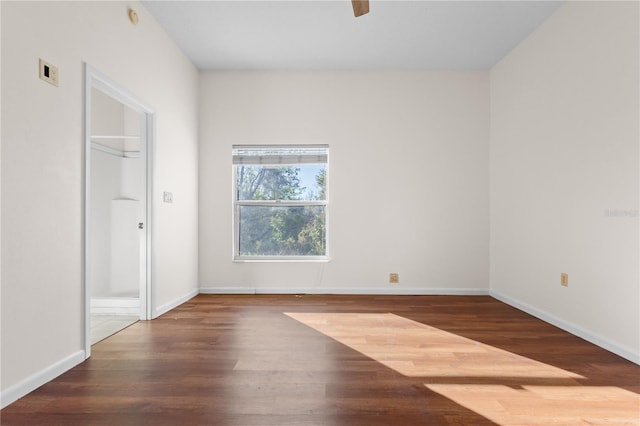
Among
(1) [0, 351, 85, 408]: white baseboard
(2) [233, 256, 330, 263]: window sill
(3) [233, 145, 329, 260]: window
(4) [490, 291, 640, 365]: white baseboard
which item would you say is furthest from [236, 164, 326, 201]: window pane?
A: (1) [0, 351, 85, 408]: white baseboard

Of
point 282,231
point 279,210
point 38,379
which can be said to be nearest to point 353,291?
point 282,231

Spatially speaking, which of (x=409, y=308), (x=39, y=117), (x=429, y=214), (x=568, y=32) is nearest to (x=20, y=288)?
(x=39, y=117)

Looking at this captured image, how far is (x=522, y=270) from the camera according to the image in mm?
3949

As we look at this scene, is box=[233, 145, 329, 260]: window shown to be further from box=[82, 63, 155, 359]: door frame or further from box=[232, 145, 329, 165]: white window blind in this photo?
box=[82, 63, 155, 359]: door frame

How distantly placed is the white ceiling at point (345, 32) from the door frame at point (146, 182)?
93 cm

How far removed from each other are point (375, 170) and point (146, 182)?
8.74 ft

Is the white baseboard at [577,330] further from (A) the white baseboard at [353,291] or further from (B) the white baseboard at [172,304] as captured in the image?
(B) the white baseboard at [172,304]

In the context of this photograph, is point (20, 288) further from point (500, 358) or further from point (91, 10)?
point (500, 358)

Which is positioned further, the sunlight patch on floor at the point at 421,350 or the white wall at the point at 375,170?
the white wall at the point at 375,170

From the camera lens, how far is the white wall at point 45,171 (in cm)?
190

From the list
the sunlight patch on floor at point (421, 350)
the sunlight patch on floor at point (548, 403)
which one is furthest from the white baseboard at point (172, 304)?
the sunlight patch on floor at point (548, 403)

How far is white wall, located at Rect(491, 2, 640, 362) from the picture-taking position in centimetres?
259

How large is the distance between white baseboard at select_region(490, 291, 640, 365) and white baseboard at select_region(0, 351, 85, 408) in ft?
12.0

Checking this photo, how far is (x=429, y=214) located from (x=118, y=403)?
3844 millimetres
